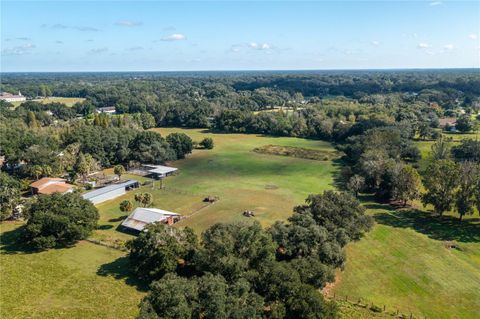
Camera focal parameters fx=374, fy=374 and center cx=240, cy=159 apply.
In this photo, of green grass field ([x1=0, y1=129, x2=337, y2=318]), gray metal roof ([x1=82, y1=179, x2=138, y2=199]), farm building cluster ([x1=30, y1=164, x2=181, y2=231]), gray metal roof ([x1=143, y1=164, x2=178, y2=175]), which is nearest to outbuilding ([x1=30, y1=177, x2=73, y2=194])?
farm building cluster ([x1=30, y1=164, x2=181, y2=231])

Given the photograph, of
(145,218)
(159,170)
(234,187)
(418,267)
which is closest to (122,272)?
(145,218)

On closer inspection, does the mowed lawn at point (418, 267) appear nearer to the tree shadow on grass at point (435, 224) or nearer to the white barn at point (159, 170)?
Answer: the tree shadow on grass at point (435, 224)

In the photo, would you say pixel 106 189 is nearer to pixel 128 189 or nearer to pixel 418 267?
pixel 128 189

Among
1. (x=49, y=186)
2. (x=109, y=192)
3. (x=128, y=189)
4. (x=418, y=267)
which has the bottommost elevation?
(x=418, y=267)

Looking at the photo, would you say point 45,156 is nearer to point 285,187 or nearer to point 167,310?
point 285,187

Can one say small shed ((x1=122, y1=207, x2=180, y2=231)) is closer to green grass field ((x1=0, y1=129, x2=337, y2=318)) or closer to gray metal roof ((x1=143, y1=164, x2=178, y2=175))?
green grass field ((x1=0, y1=129, x2=337, y2=318))

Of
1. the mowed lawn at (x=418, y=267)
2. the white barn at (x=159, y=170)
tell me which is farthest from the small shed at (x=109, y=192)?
the mowed lawn at (x=418, y=267)
